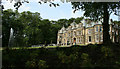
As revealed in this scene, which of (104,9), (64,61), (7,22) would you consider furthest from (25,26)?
(64,61)

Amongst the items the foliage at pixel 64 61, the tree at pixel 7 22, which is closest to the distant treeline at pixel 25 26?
the tree at pixel 7 22

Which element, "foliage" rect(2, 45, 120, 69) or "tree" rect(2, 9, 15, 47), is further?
"tree" rect(2, 9, 15, 47)

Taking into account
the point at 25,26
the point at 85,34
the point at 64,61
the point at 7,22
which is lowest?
the point at 64,61

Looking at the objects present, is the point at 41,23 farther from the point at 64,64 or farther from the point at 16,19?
the point at 64,64

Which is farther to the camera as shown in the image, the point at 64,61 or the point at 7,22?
the point at 7,22

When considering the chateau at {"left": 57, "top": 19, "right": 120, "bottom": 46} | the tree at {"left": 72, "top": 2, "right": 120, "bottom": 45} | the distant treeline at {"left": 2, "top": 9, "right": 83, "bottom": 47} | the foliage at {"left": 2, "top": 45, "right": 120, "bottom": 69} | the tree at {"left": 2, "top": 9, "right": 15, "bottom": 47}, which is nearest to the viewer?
the foliage at {"left": 2, "top": 45, "right": 120, "bottom": 69}

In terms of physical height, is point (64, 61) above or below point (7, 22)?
below

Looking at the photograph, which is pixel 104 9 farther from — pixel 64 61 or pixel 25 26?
pixel 25 26

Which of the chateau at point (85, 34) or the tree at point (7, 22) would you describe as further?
the tree at point (7, 22)

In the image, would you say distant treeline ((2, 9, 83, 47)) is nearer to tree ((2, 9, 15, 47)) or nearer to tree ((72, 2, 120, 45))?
tree ((2, 9, 15, 47))

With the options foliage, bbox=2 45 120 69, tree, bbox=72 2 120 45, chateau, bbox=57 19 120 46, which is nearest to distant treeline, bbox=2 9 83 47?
chateau, bbox=57 19 120 46

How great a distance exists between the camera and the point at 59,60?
582 cm

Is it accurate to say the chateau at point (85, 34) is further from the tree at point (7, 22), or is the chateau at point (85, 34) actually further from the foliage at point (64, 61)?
the foliage at point (64, 61)

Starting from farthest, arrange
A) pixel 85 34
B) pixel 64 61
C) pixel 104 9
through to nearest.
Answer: pixel 85 34
pixel 104 9
pixel 64 61
